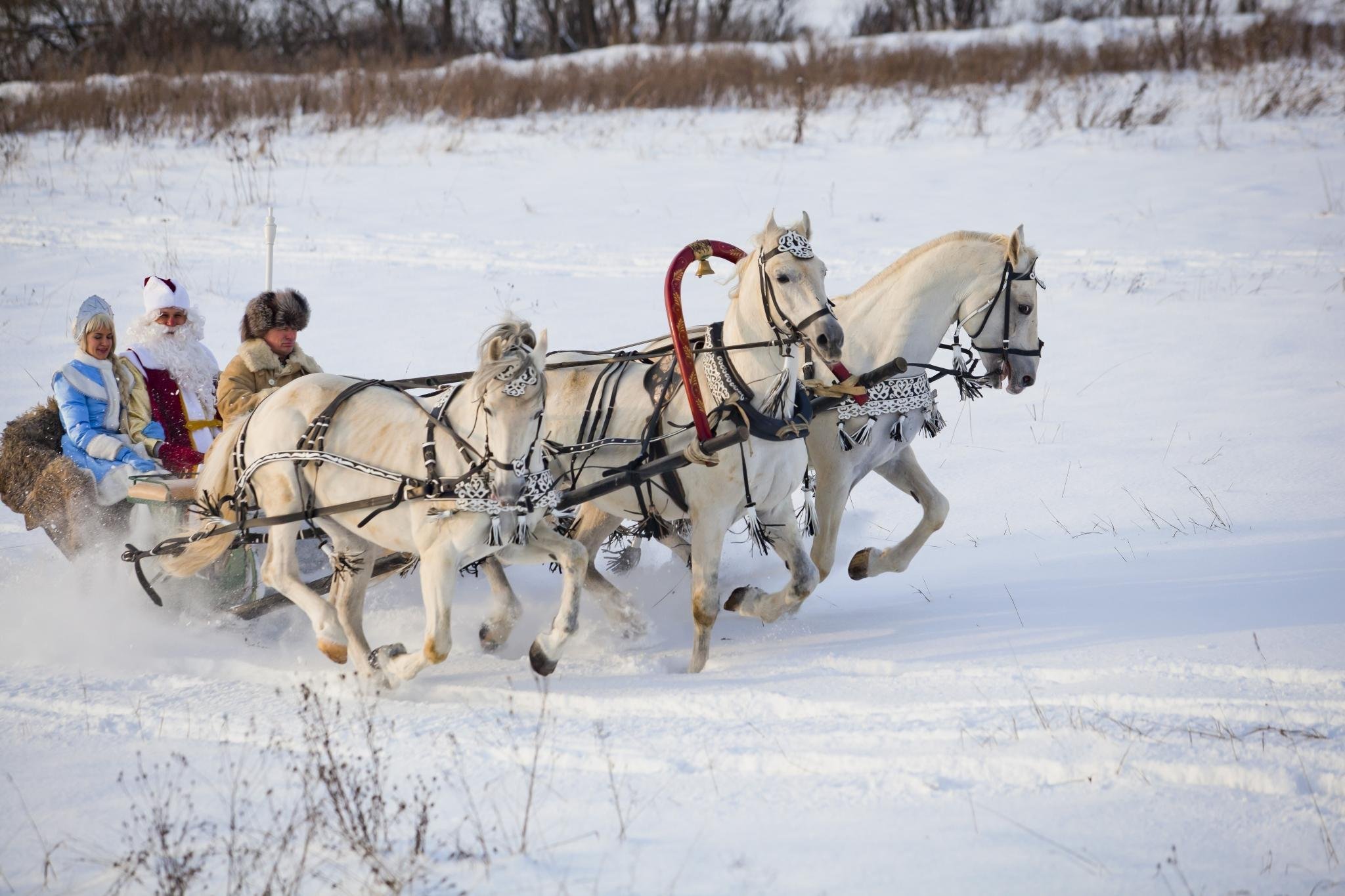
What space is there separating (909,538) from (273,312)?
345cm

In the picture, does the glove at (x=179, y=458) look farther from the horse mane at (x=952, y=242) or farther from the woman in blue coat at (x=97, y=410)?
the horse mane at (x=952, y=242)

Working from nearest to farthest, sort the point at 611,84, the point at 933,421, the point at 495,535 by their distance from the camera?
the point at 495,535
the point at 933,421
the point at 611,84

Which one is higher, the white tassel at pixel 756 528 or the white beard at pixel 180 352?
the white beard at pixel 180 352

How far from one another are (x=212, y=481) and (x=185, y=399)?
4.36 ft

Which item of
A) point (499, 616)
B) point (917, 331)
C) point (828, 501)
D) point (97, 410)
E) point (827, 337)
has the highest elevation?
point (827, 337)

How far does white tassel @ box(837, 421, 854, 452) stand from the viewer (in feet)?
18.2

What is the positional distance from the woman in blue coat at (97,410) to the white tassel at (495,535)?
2183 mm

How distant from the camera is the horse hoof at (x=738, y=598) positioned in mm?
5605

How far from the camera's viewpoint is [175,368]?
21.2 ft

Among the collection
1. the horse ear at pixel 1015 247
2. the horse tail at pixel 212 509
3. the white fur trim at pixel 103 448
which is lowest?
the horse tail at pixel 212 509

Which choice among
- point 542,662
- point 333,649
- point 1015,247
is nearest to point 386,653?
point 333,649

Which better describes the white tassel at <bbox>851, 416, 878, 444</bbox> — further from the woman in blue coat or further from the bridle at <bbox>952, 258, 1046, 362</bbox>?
the woman in blue coat

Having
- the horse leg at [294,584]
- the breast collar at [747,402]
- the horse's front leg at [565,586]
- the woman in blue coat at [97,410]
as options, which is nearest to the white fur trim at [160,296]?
the woman in blue coat at [97,410]

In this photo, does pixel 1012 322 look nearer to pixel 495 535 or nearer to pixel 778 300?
pixel 778 300
